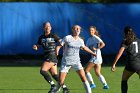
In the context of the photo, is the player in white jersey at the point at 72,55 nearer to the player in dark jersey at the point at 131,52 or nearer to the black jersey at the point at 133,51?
the player in dark jersey at the point at 131,52

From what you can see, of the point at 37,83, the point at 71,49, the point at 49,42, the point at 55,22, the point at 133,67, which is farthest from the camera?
the point at 55,22

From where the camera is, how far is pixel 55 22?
3344cm

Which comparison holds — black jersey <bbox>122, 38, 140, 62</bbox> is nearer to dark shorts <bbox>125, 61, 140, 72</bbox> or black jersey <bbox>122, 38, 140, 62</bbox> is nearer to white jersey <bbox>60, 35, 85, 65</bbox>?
dark shorts <bbox>125, 61, 140, 72</bbox>

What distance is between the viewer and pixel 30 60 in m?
34.3

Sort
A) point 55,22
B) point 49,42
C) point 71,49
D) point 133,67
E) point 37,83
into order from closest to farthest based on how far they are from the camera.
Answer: point 133,67 → point 71,49 → point 49,42 → point 37,83 → point 55,22

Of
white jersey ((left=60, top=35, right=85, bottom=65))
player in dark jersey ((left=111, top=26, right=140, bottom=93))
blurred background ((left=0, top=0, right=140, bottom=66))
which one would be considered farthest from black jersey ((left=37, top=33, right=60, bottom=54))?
blurred background ((left=0, top=0, right=140, bottom=66))

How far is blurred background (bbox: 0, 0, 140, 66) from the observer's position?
33.3 m

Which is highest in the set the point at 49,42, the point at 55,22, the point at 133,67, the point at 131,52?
the point at 131,52

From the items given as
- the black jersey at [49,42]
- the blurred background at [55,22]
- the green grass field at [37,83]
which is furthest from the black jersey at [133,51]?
the blurred background at [55,22]

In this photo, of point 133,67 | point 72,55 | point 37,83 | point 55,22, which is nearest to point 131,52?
point 133,67

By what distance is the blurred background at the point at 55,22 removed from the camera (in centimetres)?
3334

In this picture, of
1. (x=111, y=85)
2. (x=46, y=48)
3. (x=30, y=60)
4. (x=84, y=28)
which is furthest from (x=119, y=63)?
(x=46, y=48)

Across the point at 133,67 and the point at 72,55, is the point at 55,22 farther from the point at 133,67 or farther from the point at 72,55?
the point at 133,67

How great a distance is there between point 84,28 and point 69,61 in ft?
59.8
